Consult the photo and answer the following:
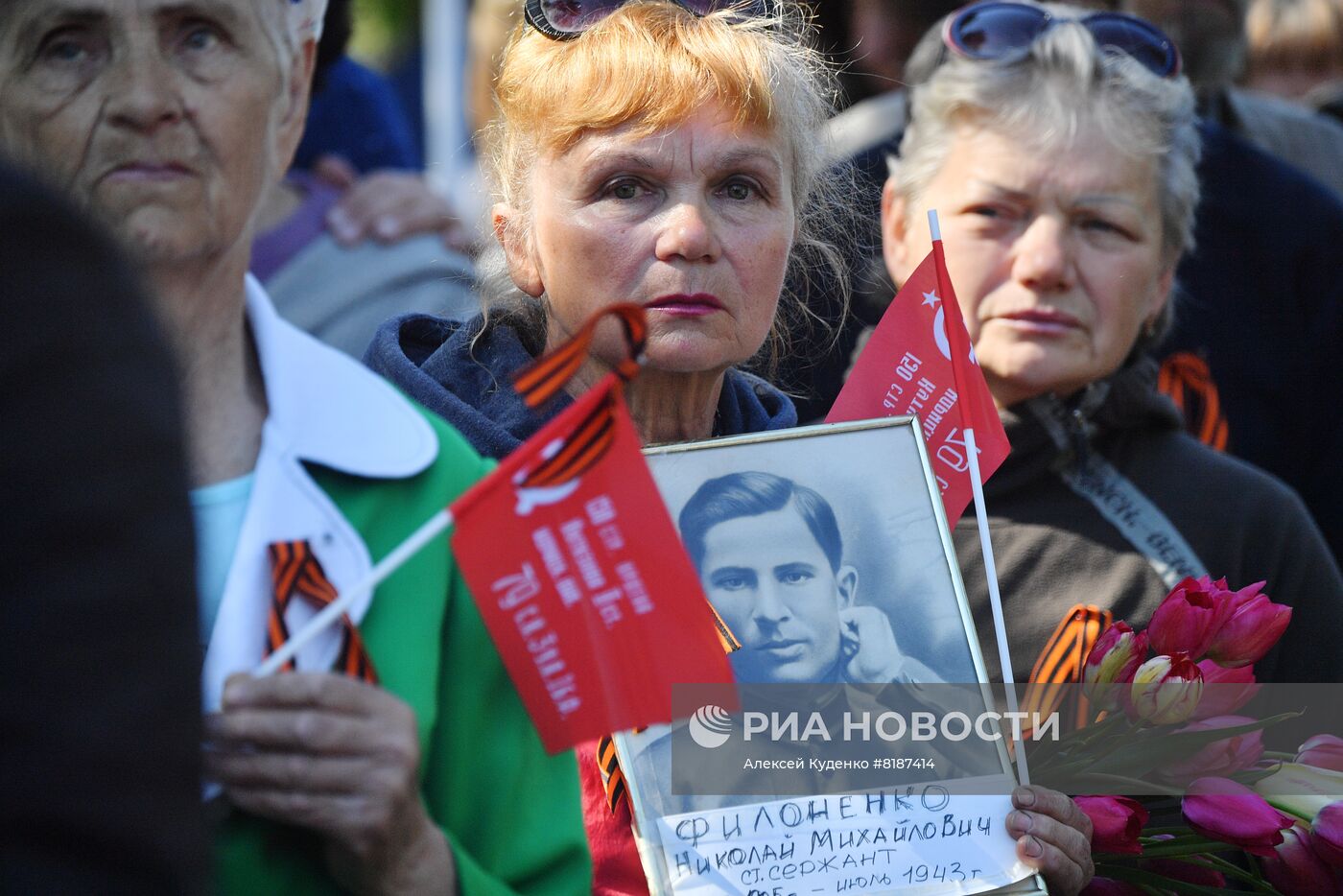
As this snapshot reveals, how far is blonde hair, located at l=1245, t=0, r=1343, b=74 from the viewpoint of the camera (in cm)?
498

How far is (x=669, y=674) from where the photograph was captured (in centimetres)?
148

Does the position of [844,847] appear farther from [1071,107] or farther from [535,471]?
Answer: [1071,107]

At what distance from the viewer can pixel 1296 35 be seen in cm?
502

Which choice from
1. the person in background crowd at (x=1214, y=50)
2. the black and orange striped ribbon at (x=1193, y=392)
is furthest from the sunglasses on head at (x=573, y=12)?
the person in background crowd at (x=1214, y=50)

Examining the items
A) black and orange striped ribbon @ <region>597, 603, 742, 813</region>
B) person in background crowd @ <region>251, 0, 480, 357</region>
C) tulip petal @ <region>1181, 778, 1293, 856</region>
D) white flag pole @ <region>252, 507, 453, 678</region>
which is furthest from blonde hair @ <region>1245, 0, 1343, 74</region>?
white flag pole @ <region>252, 507, 453, 678</region>

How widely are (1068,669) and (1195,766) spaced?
0.19m

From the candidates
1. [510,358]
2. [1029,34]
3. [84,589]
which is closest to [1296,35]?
[1029,34]

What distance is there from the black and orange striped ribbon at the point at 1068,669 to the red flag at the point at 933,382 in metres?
0.20

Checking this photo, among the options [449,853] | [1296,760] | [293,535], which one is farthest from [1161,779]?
[293,535]

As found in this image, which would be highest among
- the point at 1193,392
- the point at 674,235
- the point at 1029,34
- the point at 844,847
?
the point at 1029,34

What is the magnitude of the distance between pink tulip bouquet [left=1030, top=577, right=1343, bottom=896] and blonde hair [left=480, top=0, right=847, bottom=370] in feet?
2.56

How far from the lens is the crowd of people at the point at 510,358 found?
3.22 ft

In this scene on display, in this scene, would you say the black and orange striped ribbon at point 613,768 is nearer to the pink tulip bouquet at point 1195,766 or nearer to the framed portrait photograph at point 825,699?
the framed portrait photograph at point 825,699

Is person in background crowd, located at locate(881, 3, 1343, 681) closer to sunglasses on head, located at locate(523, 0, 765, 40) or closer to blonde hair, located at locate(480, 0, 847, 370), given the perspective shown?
blonde hair, located at locate(480, 0, 847, 370)
